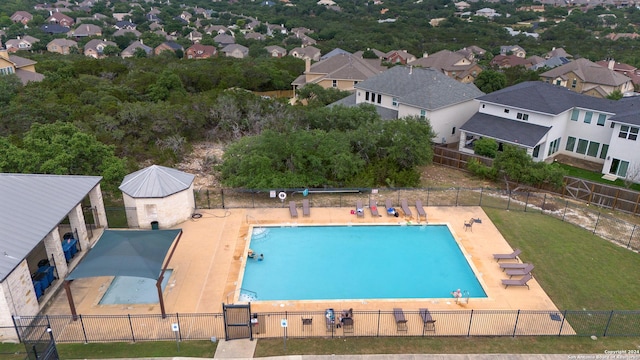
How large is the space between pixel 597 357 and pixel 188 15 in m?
190

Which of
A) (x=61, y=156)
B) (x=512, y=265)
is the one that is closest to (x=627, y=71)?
(x=512, y=265)

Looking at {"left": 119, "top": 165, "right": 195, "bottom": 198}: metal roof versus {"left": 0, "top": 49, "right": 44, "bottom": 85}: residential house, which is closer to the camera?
{"left": 119, "top": 165, "right": 195, "bottom": 198}: metal roof

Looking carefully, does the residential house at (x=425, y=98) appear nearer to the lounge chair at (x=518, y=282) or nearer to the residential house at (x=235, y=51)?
the lounge chair at (x=518, y=282)

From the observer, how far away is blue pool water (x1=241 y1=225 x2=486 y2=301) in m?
20.3

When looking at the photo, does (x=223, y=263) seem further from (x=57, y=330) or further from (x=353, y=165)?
(x=353, y=165)

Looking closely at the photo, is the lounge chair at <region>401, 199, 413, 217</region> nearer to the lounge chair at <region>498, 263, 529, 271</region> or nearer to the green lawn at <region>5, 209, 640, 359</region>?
the green lawn at <region>5, 209, 640, 359</region>

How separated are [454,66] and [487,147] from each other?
4802cm

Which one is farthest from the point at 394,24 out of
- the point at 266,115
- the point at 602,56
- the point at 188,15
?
the point at 266,115

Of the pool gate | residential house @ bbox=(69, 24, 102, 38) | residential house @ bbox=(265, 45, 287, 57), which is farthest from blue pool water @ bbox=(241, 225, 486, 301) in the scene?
residential house @ bbox=(69, 24, 102, 38)

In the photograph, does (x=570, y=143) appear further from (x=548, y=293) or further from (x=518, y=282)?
(x=518, y=282)

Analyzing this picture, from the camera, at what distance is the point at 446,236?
82.4 feet

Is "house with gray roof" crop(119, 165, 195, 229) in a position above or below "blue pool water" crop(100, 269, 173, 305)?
above

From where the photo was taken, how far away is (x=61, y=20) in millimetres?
153125

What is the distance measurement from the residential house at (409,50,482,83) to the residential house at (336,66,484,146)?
33.7 m
